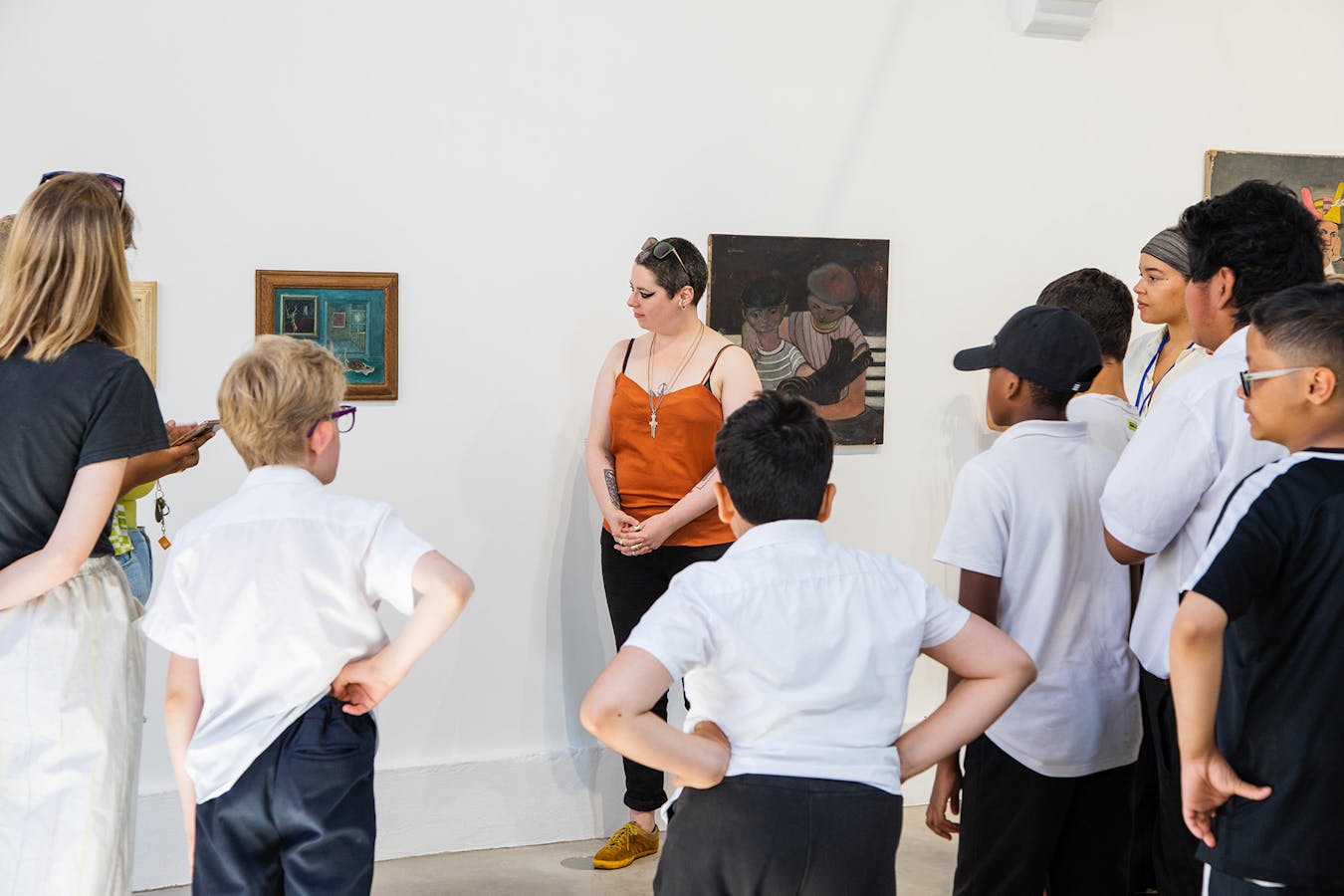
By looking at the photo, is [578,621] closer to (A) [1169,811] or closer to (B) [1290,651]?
(A) [1169,811]

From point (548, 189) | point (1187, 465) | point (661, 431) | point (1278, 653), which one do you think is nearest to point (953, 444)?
point (661, 431)

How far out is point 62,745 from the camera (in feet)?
8.20

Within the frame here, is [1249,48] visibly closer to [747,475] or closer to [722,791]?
[747,475]

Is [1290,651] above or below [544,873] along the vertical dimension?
above

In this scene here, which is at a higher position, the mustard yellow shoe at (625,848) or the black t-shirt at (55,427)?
the black t-shirt at (55,427)

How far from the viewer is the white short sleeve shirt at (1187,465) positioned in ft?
8.15

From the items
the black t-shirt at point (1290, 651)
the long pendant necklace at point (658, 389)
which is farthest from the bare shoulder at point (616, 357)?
the black t-shirt at point (1290, 651)

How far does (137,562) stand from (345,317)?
4.28 feet

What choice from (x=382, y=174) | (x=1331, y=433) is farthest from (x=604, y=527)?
(x=1331, y=433)

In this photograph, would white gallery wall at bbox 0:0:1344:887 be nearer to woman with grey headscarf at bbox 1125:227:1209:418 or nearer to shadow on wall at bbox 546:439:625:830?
shadow on wall at bbox 546:439:625:830

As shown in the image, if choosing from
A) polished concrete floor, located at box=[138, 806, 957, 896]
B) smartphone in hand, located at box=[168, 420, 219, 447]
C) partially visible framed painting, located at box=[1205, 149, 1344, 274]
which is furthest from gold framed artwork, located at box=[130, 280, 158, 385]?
partially visible framed painting, located at box=[1205, 149, 1344, 274]

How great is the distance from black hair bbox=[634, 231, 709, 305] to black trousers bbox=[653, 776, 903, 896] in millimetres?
2182

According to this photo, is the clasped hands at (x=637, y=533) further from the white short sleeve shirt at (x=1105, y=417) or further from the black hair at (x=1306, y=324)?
the black hair at (x=1306, y=324)

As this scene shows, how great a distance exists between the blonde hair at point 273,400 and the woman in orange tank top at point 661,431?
1.74 m
